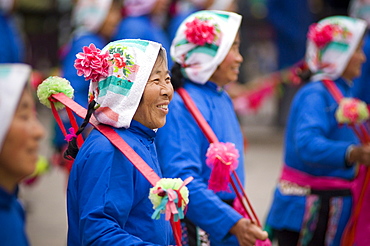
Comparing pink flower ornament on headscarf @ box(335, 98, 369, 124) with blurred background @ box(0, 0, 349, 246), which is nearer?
pink flower ornament on headscarf @ box(335, 98, 369, 124)

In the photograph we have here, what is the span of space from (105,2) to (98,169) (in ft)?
14.1

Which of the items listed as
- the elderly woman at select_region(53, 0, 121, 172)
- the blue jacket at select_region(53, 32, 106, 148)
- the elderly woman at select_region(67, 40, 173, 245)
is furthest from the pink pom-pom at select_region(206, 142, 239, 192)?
the elderly woman at select_region(53, 0, 121, 172)

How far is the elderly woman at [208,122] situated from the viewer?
3.23 m

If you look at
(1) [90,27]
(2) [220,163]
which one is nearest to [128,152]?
(2) [220,163]

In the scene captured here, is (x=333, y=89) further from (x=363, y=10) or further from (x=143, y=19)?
(x=143, y=19)

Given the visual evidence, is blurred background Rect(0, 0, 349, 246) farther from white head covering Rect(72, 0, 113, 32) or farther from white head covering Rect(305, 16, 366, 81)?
white head covering Rect(305, 16, 366, 81)

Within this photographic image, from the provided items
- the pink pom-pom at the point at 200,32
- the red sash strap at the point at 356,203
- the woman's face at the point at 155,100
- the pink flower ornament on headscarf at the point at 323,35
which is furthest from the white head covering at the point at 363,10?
the woman's face at the point at 155,100

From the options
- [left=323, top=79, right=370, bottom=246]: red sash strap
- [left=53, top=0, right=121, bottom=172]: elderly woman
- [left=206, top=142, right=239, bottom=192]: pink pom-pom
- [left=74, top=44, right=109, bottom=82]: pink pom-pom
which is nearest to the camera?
[left=74, top=44, right=109, bottom=82]: pink pom-pom

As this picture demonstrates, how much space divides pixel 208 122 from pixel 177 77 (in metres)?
0.32

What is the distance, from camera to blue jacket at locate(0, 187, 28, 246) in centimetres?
259

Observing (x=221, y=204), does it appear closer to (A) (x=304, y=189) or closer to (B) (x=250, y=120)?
(A) (x=304, y=189)

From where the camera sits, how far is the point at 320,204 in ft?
14.1

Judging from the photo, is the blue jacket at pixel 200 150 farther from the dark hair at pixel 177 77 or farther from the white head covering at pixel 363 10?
the white head covering at pixel 363 10

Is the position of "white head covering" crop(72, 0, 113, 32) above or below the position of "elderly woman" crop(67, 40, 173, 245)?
below
